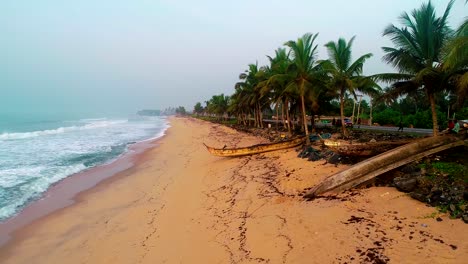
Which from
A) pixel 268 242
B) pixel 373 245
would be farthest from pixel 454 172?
pixel 268 242

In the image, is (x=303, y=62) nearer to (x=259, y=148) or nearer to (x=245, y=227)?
(x=259, y=148)

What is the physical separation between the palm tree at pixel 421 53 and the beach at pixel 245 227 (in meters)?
5.21

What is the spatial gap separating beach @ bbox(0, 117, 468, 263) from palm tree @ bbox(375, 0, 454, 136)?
5.21 metres

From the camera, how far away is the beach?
602 centimetres

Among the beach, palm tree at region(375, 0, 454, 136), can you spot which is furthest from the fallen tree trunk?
palm tree at region(375, 0, 454, 136)

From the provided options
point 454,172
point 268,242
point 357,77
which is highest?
point 357,77

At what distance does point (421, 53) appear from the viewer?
12031mm

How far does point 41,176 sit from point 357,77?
Result: 21.3 meters

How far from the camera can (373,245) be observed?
5.98 m

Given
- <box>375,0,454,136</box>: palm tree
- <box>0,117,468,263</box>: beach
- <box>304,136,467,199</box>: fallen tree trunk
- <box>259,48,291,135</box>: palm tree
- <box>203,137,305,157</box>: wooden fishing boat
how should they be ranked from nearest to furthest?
<box>0,117,468,263</box>: beach
<box>304,136,467,199</box>: fallen tree trunk
<box>375,0,454,136</box>: palm tree
<box>203,137,305,157</box>: wooden fishing boat
<box>259,48,291,135</box>: palm tree

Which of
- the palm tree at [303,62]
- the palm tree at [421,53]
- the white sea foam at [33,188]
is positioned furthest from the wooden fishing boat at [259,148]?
the white sea foam at [33,188]

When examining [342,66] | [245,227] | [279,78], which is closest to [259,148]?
[279,78]

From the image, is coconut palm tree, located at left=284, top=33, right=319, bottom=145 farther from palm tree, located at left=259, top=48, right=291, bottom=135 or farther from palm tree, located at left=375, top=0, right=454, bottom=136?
palm tree, located at left=375, top=0, right=454, bottom=136

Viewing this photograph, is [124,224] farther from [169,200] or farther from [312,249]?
[312,249]
